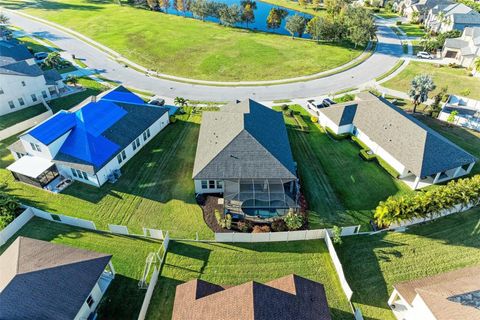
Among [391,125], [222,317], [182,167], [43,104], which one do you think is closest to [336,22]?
[391,125]

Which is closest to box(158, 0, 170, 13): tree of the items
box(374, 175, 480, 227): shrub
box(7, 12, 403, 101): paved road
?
box(7, 12, 403, 101): paved road

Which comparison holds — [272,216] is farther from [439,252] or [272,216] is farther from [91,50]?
[91,50]

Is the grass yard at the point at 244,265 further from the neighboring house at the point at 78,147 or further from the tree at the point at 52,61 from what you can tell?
the tree at the point at 52,61

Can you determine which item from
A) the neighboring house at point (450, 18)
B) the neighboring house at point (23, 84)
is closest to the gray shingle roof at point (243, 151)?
the neighboring house at point (23, 84)

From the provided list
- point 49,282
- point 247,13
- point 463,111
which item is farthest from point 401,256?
point 247,13

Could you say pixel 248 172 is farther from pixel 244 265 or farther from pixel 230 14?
pixel 230 14
